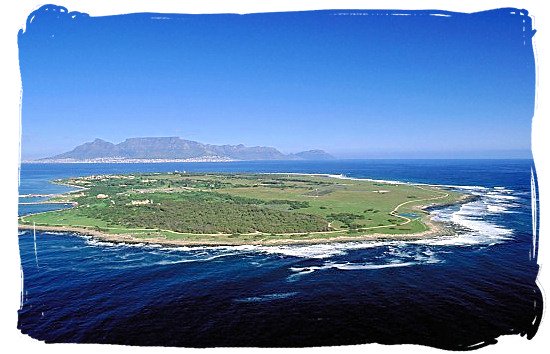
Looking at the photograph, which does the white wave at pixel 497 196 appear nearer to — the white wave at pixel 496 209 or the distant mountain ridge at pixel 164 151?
the white wave at pixel 496 209

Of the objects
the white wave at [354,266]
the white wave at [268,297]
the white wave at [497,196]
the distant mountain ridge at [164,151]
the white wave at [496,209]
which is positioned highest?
the distant mountain ridge at [164,151]

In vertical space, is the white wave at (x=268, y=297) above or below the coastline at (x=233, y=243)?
below

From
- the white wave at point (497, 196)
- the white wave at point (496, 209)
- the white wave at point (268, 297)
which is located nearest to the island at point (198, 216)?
the white wave at point (268, 297)

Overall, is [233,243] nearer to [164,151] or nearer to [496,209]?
[164,151]

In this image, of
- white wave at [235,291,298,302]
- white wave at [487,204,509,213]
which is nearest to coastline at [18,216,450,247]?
white wave at [235,291,298,302]

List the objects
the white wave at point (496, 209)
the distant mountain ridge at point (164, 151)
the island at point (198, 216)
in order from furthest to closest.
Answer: the white wave at point (496, 209)
the island at point (198, 216)
the distant mountain ridge at point (164, 151)

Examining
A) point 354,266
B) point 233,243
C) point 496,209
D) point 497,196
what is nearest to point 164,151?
point 233,243
